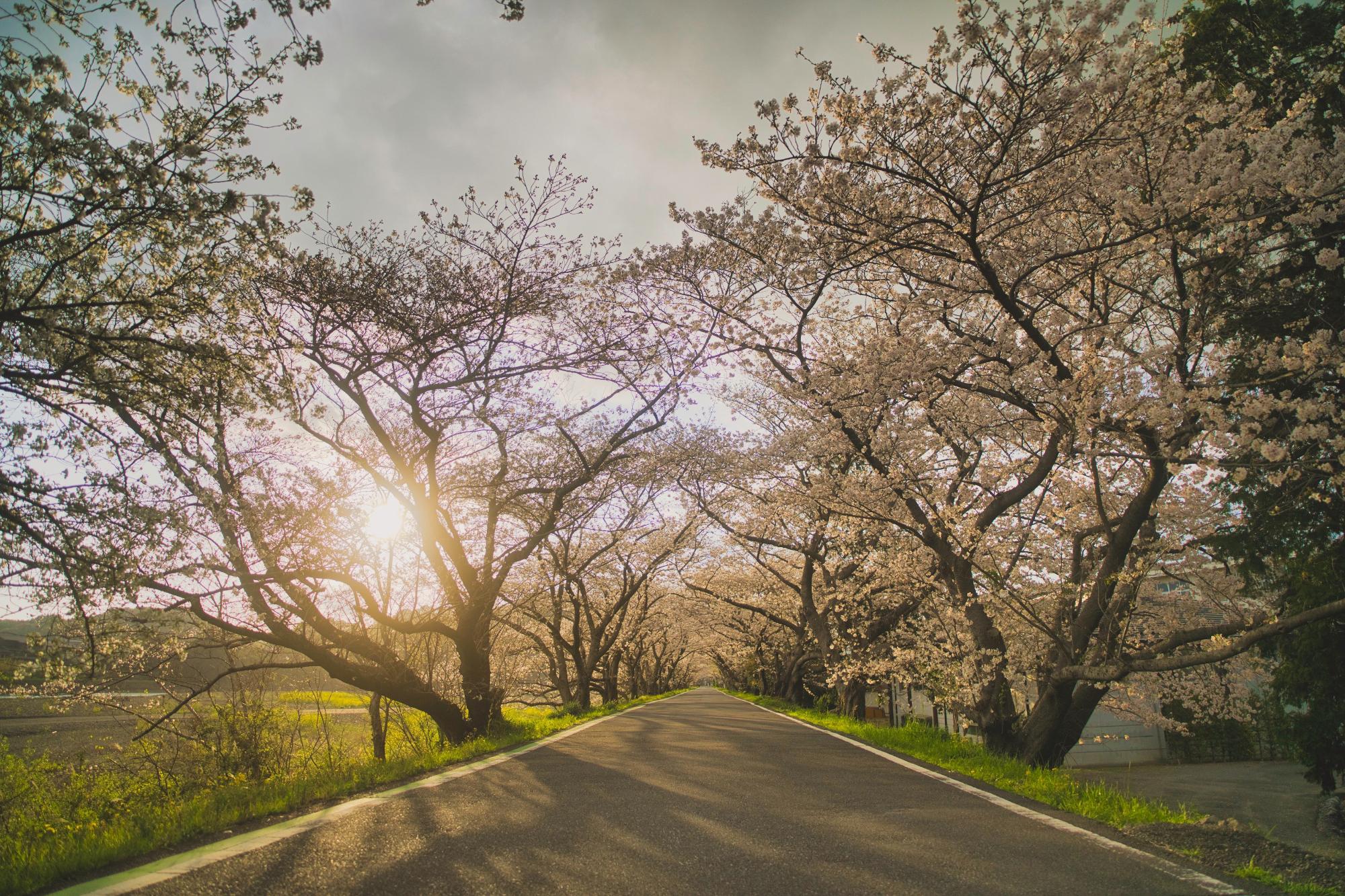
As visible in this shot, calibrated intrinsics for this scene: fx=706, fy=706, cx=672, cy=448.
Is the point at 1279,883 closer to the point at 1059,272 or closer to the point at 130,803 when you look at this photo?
the point at 1059,272

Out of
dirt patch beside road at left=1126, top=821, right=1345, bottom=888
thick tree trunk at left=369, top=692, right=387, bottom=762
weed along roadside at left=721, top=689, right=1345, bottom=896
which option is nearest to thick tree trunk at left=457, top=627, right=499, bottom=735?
thick tree trunk at left=369, top=692, right=387, bottom=762

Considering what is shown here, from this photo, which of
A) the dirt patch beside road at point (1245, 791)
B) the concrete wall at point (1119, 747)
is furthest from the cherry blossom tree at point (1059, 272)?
the concrete wall at point (1119, 747)

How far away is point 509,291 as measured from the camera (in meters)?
11.2

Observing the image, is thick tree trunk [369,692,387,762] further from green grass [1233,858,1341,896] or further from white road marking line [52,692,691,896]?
green grass [1233,858,1341,896]

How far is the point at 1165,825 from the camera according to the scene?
4.47 m

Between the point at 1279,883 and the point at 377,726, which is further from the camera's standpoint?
the point at 377,726

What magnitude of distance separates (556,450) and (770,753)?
8765 millimetres

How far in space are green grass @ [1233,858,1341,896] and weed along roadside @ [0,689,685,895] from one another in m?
5.80

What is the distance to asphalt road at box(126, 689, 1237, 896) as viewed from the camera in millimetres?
3275

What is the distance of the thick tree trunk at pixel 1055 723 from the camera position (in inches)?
370

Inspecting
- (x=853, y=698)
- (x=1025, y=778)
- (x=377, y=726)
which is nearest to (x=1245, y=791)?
(x=853, y=698)

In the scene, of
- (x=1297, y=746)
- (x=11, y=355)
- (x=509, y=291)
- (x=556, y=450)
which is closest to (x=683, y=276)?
(x=509, y=291)

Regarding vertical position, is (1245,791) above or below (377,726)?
below

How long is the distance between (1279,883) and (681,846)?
2.93 m
